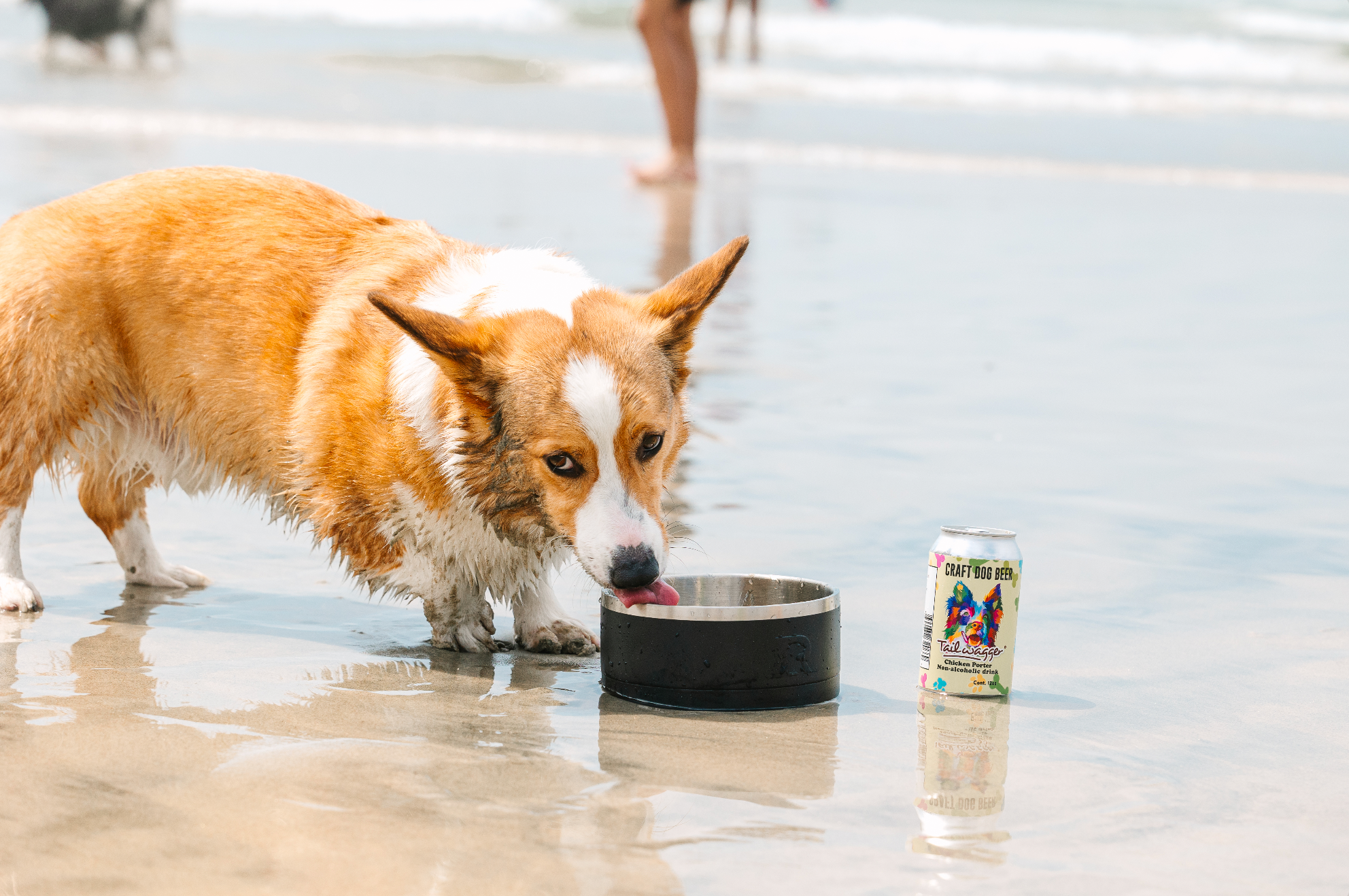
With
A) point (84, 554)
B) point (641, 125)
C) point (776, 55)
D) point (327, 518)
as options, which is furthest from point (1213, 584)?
point (776, 55)

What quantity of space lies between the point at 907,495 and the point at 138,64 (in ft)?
56.0

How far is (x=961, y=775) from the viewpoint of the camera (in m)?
Answer: 2.82

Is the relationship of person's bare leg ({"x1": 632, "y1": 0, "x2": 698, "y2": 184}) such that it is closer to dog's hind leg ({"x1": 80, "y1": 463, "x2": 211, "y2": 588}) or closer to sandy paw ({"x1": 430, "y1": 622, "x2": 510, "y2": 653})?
dog's hind leg ({"x1": 80, "y1": 463, "x2": 211, "y2": 588})

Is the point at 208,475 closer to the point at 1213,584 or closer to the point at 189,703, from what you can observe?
the point at 189,703

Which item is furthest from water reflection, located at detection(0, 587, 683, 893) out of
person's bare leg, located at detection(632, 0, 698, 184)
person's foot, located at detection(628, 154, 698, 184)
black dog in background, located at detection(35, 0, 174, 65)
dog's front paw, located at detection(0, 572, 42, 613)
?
black dog in background, located at detection(35, 0, 174, 65)

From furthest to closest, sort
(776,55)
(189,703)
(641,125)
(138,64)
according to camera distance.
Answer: (776,55) < (138,64) < (641,125) < (189,703)

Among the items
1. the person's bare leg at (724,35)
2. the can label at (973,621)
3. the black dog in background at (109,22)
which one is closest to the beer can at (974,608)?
the can label at (973,621)

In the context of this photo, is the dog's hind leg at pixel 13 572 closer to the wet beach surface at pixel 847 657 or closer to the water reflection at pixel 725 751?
the wet beach surface at pixel 847 657

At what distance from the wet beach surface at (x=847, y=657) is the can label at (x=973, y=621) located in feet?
0.28

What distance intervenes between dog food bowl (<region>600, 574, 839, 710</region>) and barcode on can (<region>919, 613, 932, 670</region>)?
22cm

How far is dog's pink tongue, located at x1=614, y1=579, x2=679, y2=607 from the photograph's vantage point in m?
3.21

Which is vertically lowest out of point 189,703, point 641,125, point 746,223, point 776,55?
point 189,703

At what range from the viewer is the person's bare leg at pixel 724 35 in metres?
22.4

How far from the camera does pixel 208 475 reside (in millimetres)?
3953
